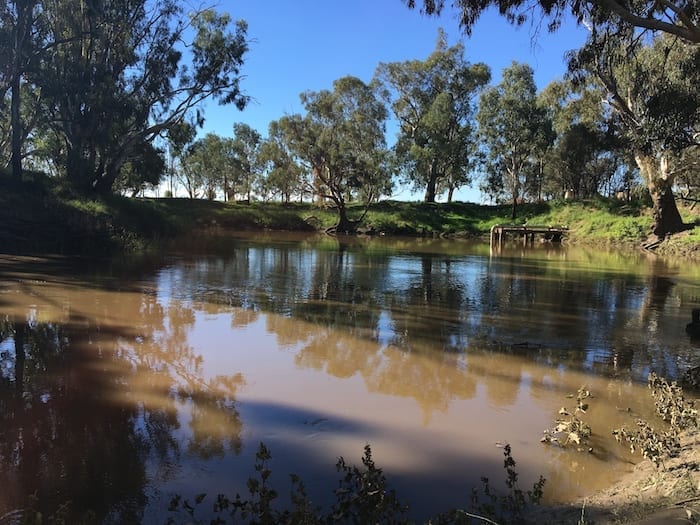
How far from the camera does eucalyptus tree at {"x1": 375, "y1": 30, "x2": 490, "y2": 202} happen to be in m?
49.8

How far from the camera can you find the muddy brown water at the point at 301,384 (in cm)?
436

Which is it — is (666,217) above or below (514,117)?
below

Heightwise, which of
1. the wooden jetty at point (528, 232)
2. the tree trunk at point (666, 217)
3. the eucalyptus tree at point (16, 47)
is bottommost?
the wooden jetty at point (528, 232)

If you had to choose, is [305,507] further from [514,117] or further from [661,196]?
[514,117]

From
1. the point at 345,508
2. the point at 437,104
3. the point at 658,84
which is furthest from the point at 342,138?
the point at 345,508

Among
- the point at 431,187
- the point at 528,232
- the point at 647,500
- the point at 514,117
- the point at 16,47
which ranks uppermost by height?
the point at 514,117

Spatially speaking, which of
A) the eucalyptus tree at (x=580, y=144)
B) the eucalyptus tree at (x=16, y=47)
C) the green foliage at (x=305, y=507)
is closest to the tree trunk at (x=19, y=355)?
the green foliage at (x=305, y=507)

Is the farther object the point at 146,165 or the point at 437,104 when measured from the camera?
the point at 437,104

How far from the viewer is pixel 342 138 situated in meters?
42.5

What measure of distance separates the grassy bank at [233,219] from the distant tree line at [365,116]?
2149 mm

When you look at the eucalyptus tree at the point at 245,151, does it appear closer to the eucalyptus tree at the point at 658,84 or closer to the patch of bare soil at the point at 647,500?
the eucalyptus tree at the point at 658,84

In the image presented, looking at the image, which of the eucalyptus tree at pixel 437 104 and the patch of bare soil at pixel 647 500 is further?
the eucalyptus tree at pixel 437 104

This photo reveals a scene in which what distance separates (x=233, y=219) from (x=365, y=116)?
15.5 metres

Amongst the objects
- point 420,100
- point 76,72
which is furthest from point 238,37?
point 420,100
